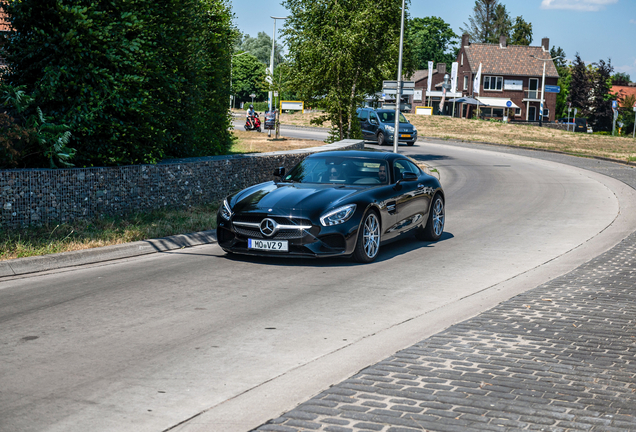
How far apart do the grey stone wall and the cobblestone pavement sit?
6.56 meters

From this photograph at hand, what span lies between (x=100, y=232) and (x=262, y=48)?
144424 mm

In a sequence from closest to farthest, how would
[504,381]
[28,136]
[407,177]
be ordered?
[504,381]
[28,136]
[407,177]

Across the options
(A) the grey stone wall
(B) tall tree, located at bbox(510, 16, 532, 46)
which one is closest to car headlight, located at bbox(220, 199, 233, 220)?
(A) the grey stone wall

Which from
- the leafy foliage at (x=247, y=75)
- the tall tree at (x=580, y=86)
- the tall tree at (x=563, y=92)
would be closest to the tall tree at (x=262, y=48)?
the leafy foliage at (x=247, y=75)

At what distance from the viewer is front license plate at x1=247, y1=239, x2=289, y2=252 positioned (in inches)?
353

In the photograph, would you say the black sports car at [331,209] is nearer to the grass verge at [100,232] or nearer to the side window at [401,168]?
the side window at [401,168]

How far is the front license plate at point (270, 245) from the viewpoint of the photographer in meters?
8.97

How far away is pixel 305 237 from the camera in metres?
8.91

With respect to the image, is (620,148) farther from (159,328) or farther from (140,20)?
(159,328)

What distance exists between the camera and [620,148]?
4291 cm

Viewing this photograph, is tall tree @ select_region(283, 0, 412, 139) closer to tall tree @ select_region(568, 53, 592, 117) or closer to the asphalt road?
the asphalt road

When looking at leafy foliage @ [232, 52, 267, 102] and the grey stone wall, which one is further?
leafy foliage @ [232, 52, 267, 102]

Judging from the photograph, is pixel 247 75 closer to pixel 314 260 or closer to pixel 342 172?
pixel 342 172

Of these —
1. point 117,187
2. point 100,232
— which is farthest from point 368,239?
point 117,187
